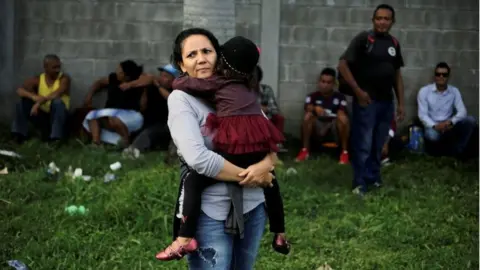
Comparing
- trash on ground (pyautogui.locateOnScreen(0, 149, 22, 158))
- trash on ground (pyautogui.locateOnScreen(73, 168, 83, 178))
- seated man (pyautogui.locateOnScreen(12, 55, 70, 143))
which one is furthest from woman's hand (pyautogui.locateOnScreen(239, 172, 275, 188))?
seated man (pyautogui.locateOnScreen(12, 55, 70, 143))

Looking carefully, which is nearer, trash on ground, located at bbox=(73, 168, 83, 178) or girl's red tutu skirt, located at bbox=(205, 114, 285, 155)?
girl's red tutu skirt, located at bbox=(205, 114, 285, 155)

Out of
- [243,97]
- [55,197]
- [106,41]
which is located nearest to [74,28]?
[106,41]

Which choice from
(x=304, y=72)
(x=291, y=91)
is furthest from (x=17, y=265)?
(x=304, y=72)

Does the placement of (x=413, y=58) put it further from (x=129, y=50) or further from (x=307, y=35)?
(x=129, y=50)

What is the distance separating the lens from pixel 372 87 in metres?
7.93

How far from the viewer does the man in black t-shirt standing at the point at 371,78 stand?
7.91 meters

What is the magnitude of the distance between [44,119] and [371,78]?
412 cm

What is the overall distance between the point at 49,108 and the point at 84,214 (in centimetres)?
355

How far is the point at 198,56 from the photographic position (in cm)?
396

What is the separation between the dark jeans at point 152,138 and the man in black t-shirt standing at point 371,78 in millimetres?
2676

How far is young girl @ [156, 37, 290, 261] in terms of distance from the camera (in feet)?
12.6

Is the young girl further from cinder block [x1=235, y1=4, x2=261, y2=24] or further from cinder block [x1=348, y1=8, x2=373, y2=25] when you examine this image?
cinder block [x1=348, y1=8, x2=373, y2=25]

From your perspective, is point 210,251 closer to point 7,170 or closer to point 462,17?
point 7,170

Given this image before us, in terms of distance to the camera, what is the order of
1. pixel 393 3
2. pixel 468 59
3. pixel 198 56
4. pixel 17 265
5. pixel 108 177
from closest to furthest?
pixel 198 56 → pixel 17 265 → pixel 108 177 → pixel 393 3 → pixel 468 59
